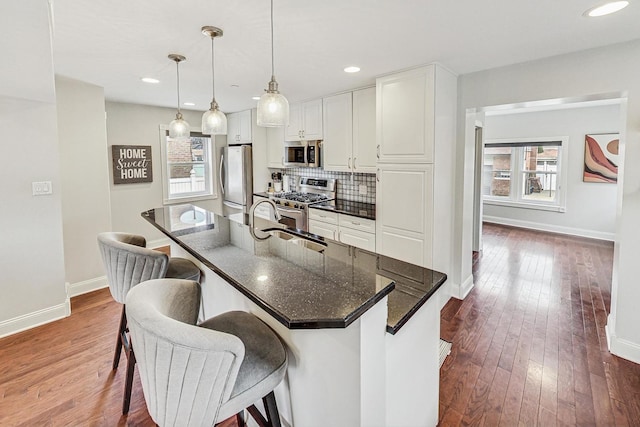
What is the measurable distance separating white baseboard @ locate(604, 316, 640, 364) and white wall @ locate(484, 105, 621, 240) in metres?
4.26

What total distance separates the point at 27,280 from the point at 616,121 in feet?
27.5

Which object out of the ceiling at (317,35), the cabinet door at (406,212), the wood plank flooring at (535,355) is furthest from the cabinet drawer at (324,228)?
the ceiling at (317,35)

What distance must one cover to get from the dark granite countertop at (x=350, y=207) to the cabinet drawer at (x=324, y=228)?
196 millimetres

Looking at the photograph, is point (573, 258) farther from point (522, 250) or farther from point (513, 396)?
point (513, 396)

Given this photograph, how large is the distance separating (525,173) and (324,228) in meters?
5.13

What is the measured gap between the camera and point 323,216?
414cm

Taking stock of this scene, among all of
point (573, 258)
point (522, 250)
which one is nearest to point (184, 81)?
point (522, 250)

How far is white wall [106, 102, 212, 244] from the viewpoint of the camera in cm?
477

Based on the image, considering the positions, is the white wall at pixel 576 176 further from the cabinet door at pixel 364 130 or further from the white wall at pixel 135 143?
the white wall at pixel 135 143

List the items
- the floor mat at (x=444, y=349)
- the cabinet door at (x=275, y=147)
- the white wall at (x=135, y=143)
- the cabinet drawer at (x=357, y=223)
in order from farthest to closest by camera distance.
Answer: the cabinet door at (x=275, y=147)
the white wall at (x=135, y=143)
the cabinet drawer at (x=357, y=223)
the floor mat at (x=444, y=349)

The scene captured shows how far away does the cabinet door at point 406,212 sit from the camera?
3045 millimetres

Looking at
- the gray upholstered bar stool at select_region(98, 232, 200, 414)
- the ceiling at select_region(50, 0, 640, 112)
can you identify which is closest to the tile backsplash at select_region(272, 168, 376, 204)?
the ceiling at select_region(50, 0, 640, 112)

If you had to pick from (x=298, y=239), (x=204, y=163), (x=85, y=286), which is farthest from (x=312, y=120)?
(x=85, y=286)

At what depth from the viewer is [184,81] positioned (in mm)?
3461
